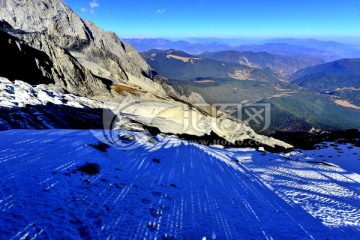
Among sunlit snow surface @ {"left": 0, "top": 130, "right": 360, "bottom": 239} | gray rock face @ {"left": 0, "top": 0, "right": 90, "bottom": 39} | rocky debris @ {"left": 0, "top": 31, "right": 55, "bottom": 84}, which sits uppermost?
gray rock face @ {"left": 0, "top": 0, "right": 90, "bottom": 39}

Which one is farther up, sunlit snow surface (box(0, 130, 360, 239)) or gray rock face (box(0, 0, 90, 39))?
gray rock face (box(0, 0, 90, 39))

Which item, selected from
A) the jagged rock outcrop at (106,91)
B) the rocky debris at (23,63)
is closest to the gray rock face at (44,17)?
the jagged rock outcrop at (106,91)

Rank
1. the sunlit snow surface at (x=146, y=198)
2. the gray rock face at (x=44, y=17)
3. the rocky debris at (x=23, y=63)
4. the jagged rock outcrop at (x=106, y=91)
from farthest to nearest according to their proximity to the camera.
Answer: the gray rock face at (x=44, y=17) → the jagged rock outcrop at (x=106, y=91) → the rocky debris at (x=23, y=63) → the sunlit snow surface at (x=146, y=198)

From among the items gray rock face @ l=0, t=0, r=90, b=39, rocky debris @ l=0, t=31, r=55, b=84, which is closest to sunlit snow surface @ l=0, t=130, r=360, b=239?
rocky debris @ l=0, t=31, r=55, b=84

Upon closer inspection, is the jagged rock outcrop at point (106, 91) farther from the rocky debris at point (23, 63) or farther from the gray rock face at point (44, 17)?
the gray rock face at point (44, 17)

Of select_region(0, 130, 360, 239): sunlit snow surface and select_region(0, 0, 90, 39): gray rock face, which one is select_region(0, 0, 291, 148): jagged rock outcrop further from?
select_region(0, 0, 90, 39): gray rock face

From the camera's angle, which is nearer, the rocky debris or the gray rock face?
the rocky debris

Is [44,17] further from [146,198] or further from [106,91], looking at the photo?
[146,198]

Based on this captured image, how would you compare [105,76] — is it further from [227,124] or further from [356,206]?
[356,206]
